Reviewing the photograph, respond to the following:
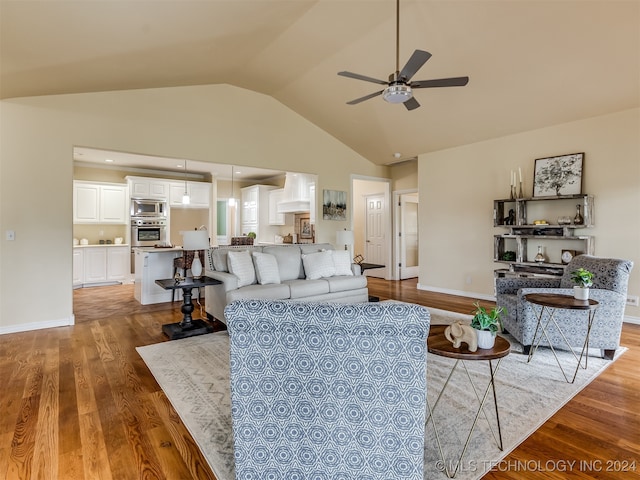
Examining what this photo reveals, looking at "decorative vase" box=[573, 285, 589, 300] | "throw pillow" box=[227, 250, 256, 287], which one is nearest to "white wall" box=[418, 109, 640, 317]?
"decorative vase" box=[573, 285, 589, 300]

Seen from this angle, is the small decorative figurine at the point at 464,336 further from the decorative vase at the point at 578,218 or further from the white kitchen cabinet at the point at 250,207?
the white kitchen cabinet at the point at 250,207

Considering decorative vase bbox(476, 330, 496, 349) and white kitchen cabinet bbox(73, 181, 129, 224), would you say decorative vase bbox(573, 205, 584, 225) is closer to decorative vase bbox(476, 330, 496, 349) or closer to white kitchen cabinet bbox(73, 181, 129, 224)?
decorative vase bbox(476, 330, 496, 349)

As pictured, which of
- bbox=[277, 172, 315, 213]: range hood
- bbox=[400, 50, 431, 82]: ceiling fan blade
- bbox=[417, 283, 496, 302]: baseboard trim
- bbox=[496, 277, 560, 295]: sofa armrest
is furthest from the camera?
bbox=[277, 172, 315, 213]: range hood

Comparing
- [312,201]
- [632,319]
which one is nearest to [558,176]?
[632,319]

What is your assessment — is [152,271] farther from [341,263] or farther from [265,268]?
[341,263]

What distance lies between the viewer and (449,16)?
352 centimetres

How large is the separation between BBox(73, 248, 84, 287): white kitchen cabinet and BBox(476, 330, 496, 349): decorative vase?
787 centimetres

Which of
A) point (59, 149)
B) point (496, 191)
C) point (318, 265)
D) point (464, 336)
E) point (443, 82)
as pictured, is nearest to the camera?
point (464, 336)

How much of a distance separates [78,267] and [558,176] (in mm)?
8853

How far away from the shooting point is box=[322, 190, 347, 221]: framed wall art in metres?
6.79

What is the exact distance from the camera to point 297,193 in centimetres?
782

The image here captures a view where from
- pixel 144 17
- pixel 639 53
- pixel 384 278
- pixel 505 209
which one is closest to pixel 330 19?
pixel 144 17

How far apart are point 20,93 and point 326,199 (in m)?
4.66

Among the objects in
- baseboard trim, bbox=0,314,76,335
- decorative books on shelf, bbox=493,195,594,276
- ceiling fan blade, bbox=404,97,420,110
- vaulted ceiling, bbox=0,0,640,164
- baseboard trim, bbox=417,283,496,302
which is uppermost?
vaulted ceiling, bbox=0,0,640,164
